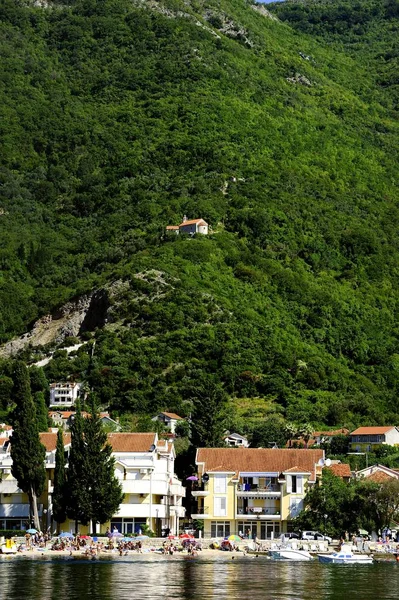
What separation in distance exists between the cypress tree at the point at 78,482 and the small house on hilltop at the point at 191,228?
9489cm

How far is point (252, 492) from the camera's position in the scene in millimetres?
109438

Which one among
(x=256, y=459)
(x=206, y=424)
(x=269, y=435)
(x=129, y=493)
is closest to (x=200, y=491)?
(x=256, y=459)

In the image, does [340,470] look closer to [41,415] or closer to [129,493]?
[129,493]

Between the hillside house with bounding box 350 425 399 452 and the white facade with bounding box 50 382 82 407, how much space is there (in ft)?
110

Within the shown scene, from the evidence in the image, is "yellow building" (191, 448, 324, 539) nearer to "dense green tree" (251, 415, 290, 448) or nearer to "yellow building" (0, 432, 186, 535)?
"yellow building" (0, 432, 186, 535)

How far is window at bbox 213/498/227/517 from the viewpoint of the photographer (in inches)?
4338

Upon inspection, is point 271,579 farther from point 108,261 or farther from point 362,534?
point 108,261

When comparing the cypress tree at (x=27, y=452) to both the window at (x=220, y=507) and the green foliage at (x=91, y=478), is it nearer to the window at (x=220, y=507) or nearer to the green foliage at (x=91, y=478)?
the green foliage at (x=91, y=478)

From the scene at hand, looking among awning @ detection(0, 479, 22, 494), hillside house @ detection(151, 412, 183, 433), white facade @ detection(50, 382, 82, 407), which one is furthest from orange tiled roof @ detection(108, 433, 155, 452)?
white facade @ detection(50, 382, 82, 407)

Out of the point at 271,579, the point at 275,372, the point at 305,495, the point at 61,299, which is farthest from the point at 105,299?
the point at 271,579

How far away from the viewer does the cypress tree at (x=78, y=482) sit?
94188mm

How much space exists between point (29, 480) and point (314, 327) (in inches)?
3400

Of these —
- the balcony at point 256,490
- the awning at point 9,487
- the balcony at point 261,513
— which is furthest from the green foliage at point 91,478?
the balcony at point 261,513

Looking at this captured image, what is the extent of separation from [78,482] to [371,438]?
61959 millimetres
